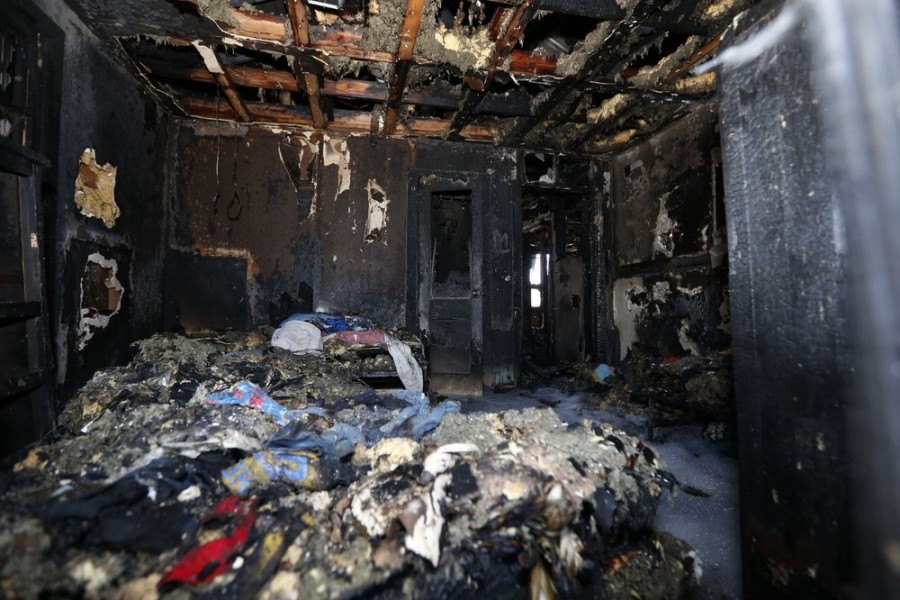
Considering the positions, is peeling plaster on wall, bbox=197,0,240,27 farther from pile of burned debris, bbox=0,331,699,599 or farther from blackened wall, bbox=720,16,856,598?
blackened wall, bbox=720,16,856,598

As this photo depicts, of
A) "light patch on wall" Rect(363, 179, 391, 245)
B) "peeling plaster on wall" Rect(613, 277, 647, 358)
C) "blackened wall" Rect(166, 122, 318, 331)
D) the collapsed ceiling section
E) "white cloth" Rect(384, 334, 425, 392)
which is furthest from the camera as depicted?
"peeling plaster on wall" Rect(613, 277, 647, 358)

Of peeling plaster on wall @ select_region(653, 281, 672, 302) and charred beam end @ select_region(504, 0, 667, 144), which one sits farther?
peeling plaster on wall @ select_region(653, 281, 672, 302)

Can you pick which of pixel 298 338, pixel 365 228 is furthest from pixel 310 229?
pixel 298 338

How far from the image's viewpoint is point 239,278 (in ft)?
16.3

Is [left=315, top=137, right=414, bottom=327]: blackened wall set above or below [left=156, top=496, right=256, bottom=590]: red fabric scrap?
above

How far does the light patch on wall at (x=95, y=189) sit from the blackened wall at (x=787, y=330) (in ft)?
13.6

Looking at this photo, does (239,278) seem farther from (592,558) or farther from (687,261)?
(687,261)

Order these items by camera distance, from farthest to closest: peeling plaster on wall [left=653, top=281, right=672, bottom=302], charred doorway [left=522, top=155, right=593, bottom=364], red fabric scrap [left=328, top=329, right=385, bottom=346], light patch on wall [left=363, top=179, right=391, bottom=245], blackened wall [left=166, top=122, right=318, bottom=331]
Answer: charred doorway [left=522, top=155, right=593, bottom=364], light patch on wall [left=363, top=179, right=391, bottom=245], peeling plaster on wall [left=653, top=281, right=672, bottom=302], blackened wall [left=166, top=122, right=318, bottom=331], red fabric scrap [left=328, top=329, right=385, bottom=346]

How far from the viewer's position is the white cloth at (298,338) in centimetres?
398

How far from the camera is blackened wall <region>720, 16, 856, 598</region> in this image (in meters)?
1.04

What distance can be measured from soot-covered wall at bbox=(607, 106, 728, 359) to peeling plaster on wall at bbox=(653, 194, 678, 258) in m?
0.01

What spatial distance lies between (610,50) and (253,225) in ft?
14.5

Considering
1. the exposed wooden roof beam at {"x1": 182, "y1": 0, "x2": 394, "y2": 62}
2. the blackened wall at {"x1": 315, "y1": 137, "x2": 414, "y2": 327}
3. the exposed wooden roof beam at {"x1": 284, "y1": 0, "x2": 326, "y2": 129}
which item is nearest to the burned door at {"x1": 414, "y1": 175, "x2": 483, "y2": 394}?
the blackened wall at {"x1": 315, "y1": 137, "x2": 414, "y2": 327}

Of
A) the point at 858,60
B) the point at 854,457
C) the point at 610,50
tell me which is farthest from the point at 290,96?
the point at 854,457
